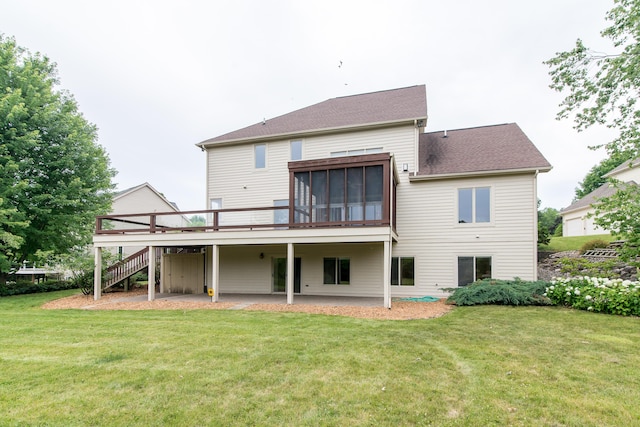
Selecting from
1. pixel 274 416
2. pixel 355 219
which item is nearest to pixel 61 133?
pixel 355 219

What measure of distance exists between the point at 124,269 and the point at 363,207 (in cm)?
1159

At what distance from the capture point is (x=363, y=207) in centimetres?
1027

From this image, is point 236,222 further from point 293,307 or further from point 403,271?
point 403,271

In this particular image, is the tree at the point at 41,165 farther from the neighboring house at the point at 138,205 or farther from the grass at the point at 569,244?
the grass at the point at 569,244

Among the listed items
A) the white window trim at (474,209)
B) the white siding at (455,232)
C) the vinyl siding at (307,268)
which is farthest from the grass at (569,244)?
the vinyl siding at (307,268)

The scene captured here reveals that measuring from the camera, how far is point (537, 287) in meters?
10.1

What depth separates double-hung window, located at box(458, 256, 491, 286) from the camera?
39.1ft

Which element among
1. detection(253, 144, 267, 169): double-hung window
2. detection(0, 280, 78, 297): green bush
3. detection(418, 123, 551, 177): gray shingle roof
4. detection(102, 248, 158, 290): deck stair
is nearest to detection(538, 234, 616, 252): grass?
detection(418, 123, 551, 177): gray shingle roof

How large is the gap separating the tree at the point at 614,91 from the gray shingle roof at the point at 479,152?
184 cm

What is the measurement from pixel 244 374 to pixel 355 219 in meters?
6.64

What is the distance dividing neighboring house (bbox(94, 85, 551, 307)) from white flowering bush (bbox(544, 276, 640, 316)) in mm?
1894

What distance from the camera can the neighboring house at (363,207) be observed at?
34.6ft

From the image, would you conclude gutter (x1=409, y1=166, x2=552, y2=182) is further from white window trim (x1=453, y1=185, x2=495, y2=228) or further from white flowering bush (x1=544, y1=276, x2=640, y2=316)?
white flowering bush (x1=544, y1=276, x2=640, y2=316)

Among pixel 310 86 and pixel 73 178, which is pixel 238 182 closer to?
pixel 73 178
